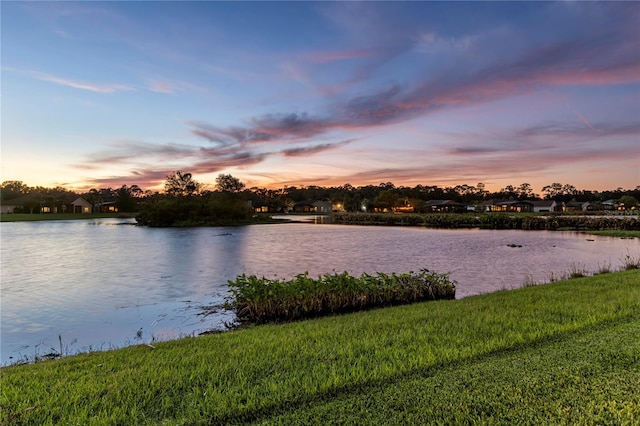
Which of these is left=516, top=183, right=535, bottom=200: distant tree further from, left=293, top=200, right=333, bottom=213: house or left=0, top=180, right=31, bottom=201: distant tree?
left=0, top=180, right=31, bottom=201: distant tree

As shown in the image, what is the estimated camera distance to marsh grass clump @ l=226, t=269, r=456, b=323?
27.6ft

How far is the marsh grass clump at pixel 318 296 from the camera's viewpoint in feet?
27.6

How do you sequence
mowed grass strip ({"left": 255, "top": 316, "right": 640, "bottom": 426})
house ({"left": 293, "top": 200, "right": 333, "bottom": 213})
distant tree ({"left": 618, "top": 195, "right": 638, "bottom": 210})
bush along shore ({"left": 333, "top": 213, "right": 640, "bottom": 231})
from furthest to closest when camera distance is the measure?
house ({"left": 293, "top": 200, "right": 333, "bottom": 213})
distant tree ({"left": 618, "top": 195, "right": 638, "bottom": 210})
bush along shore ({"left": 333, "top": 213, "right": 640, "bottom": 231})
mowed grass strip ({"left": 255, "top": 316, "right": 640, "bottom": 426})

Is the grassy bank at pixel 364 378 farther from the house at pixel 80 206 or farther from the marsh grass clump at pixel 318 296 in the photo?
the house at pixel 80 206

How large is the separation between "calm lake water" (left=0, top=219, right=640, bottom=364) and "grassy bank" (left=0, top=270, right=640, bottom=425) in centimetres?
285

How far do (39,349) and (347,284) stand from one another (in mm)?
6259

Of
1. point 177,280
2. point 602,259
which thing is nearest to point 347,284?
point 177,280

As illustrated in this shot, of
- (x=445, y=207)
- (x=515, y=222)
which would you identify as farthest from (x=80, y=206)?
(x=445, y=207)

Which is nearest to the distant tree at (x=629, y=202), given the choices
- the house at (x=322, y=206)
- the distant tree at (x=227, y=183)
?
the house at (x=322, y=206)

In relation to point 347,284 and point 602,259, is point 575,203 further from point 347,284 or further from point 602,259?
point 347,284

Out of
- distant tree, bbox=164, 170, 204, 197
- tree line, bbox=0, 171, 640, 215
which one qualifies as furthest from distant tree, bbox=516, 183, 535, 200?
distant tree, bbox=164, 170, 204, 197

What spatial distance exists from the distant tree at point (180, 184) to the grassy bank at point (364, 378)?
253 ft

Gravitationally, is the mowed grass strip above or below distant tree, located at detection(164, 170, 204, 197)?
below

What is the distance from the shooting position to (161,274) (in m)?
15.1
